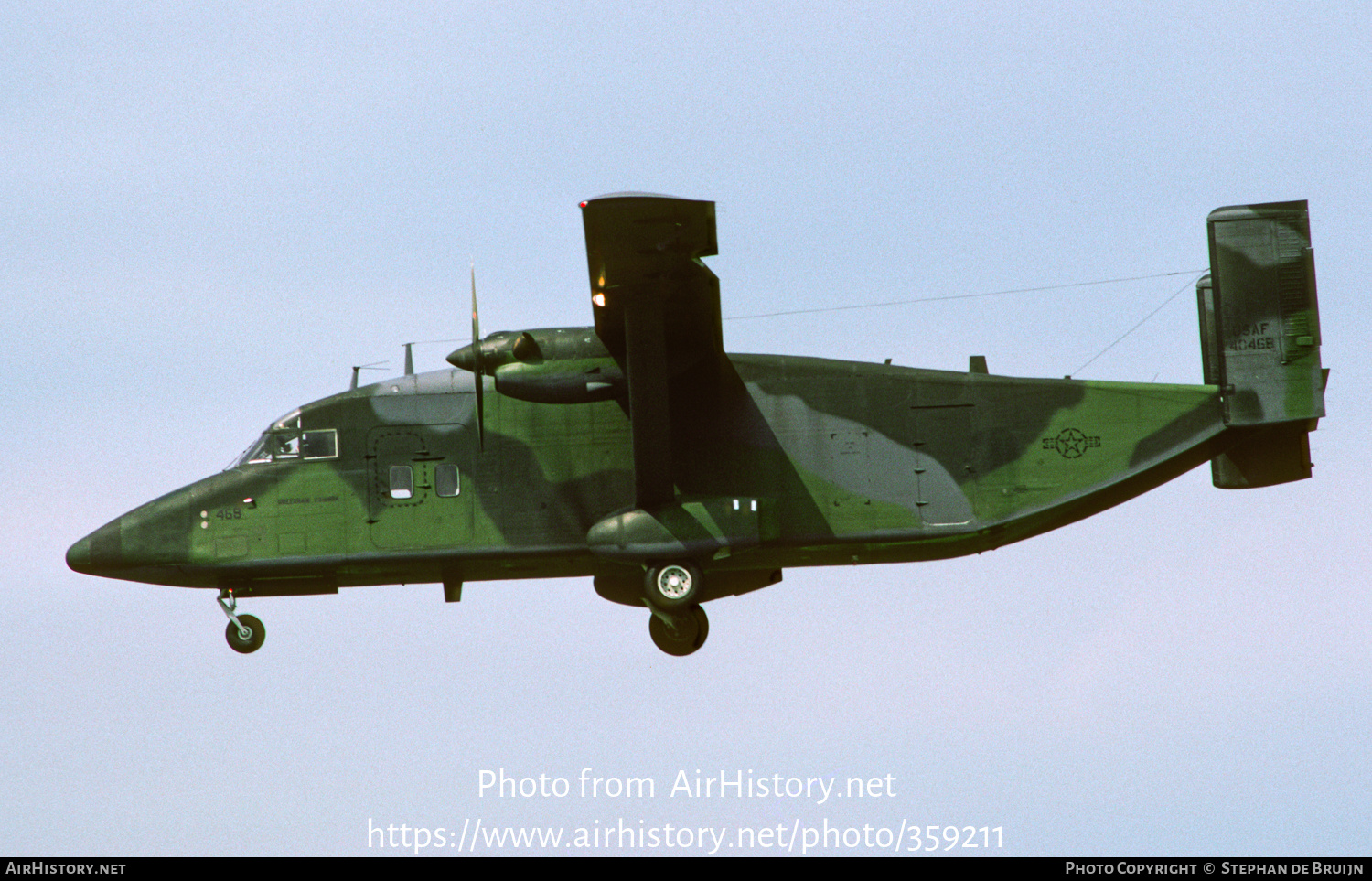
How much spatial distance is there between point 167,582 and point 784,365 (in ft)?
24.7

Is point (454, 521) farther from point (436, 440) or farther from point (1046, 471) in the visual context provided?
point (1046, 471)

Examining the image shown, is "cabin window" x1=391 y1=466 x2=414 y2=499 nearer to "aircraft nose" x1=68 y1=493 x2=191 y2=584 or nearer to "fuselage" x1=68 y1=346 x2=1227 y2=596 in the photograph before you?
"fuselage" x1=68 y1=346 x2=1227 y2=596

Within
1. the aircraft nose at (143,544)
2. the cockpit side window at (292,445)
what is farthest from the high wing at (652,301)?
the aircraft nose at (143,544)

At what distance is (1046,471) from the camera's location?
19844mm

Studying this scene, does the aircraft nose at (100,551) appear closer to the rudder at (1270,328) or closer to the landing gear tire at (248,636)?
the landing gear tire at (248,636)

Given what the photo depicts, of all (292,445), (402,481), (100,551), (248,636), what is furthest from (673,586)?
(100,551)

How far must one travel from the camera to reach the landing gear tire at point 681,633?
20969mm

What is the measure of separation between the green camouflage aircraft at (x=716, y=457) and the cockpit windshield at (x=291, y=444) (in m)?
0.03

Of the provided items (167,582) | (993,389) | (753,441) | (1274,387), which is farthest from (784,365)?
(167,582)

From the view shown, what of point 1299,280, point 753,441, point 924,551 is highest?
point 1299,280

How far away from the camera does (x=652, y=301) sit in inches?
738

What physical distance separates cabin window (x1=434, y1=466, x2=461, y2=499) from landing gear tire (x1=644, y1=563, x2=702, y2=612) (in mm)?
2463

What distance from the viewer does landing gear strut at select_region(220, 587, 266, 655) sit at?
20.8 metres

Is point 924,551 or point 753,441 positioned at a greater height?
point 753,441
